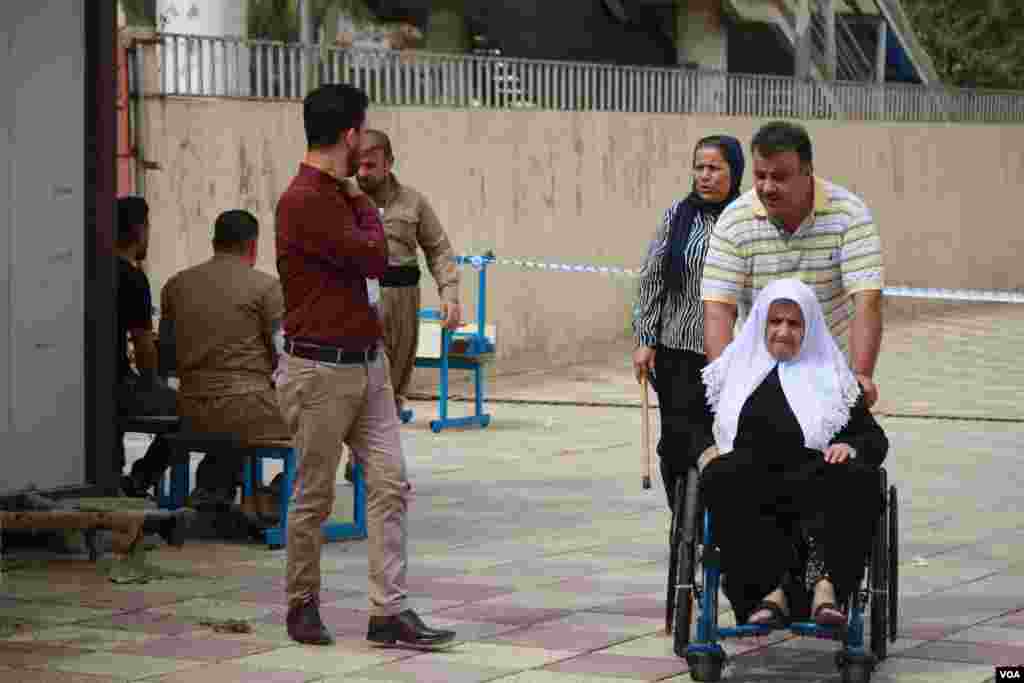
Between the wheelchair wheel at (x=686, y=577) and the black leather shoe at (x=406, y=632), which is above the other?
the wheelchair wheel at (x=686, y=577)

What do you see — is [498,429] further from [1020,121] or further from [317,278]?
[1020,121]

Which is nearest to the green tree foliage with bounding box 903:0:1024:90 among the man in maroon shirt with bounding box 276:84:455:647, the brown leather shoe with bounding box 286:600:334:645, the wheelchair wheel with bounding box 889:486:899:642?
the wheelchair wheel with bounding box 889:486:899:642

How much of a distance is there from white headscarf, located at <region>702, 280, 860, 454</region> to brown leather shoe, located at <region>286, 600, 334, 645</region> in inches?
58.3

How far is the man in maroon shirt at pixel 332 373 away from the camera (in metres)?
7.59

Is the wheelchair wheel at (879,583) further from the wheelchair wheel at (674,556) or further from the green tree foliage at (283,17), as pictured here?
the green tree foliage at (283,17)

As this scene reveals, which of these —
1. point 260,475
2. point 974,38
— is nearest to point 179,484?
point 260,475

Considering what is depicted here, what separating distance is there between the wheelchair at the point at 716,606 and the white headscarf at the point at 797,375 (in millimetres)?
236

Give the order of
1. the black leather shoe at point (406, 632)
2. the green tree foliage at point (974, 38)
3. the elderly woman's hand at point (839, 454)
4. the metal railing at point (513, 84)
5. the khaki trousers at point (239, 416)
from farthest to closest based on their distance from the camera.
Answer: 1. the green tree foliage at point (974, 38)
2. the metal railing at point (513, 84)
3. the khaki trousers at point (239, 416)
4. the black leather shoe at point (406, 632)
5. the elderly woman's hand at point (839, 454)

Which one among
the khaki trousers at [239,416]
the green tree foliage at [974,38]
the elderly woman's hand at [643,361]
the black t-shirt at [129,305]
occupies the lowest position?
the khaki trousers at [239,416]

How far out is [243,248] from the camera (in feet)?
33.0

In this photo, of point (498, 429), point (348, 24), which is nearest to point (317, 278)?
point (498, 429)

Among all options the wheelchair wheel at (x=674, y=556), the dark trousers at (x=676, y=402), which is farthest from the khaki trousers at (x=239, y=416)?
the wheelchair wheel at (x=674, y=556)

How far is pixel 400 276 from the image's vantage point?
458 inches

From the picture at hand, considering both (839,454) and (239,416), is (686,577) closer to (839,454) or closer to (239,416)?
(839,454)
